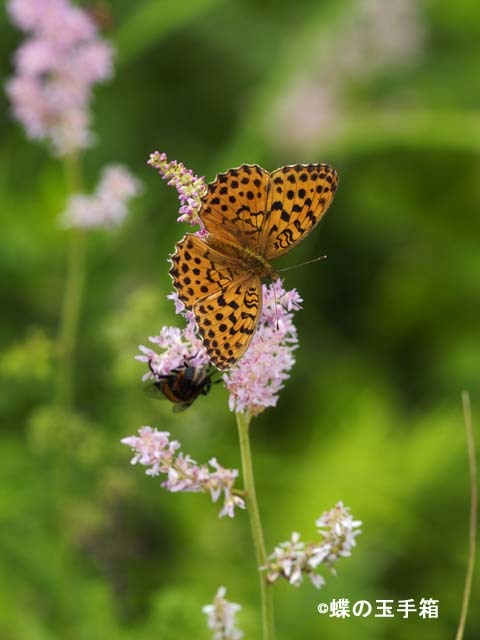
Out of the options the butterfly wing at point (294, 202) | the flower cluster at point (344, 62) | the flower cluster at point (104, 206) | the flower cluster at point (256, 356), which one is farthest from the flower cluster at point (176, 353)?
the flower cluster at point (344, 62)

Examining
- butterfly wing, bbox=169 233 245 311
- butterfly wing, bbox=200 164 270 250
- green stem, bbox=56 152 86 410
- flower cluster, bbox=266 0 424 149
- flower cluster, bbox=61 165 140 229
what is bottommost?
butterfly wing, bbox=169 233 245 311

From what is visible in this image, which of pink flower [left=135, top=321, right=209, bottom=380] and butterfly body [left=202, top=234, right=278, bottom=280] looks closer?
pink flower [left=135, top=321, right=209, bottom=380]

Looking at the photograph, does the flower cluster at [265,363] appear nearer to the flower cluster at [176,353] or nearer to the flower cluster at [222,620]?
the flower cluster at [176,353]

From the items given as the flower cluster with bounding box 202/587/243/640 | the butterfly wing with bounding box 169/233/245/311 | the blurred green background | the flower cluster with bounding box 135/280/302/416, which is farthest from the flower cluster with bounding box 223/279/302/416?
the blurred green background

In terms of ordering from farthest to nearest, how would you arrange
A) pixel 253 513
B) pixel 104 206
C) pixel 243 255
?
pixel 104 206 → pixel 243 255 → pixel 253 513

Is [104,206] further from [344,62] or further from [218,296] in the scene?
[344,62]

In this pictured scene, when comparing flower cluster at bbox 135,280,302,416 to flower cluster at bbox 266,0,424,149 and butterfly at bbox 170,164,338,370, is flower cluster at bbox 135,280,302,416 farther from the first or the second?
flower cluster at bbox 266,0,424,149

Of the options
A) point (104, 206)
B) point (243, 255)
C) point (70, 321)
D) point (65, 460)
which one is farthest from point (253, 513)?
point (104, 206)
